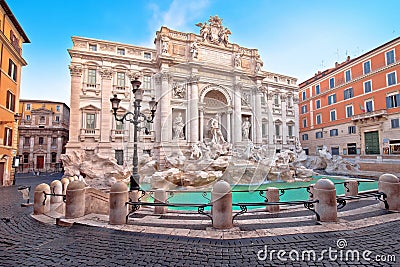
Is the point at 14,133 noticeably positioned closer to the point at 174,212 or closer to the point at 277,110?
the point at 174,212

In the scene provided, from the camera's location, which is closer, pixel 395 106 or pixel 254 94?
pixel 395 106

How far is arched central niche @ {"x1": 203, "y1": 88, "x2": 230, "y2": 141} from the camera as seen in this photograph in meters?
23.0

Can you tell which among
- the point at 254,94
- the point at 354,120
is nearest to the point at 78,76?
the point at 254,94

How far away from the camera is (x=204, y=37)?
2342cm

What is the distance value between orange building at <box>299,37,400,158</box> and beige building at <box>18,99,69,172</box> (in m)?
40.9

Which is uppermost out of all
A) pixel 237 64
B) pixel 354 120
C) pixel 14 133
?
pixel 237 64

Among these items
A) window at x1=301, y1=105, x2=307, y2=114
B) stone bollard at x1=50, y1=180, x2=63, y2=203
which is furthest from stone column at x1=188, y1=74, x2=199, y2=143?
window at x1=301, y1=105, x2=307, y2=114

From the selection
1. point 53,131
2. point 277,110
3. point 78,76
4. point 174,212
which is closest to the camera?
point 174,212

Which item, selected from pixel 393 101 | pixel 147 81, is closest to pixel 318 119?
pixel 393 101

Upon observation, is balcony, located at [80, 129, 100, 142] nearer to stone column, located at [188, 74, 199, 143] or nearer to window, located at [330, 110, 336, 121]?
stone column, located at [188, 74, 199, 143]

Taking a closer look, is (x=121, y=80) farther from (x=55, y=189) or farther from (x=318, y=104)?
(x=318, y=104)

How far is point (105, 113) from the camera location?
1964 centimetres

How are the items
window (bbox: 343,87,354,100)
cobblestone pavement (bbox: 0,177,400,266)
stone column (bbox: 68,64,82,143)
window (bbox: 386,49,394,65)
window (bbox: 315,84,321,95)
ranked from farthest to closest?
window (bbox: 315,84,321,95)
window (bbox: 343,87,354,100)
window (bbox: 386,49,394,65)
stone column (bbox: 68,64,82,143)
cobblestone pavement (bbox: 0,177,400,266)

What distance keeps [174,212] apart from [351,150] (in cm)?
3001
